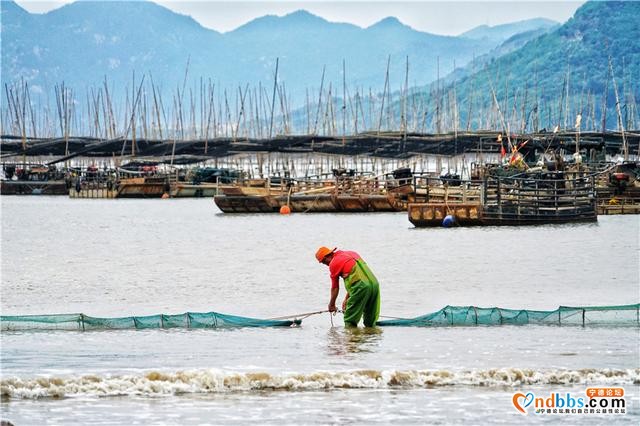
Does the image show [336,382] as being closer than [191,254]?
Yes

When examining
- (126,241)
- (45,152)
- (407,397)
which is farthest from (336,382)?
(45,152)

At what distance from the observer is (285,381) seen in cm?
1623

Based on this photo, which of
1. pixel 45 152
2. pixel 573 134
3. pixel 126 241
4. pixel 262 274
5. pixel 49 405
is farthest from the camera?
pixel 45 152

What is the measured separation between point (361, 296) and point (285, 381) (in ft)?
13.6

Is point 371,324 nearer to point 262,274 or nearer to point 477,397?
point 477,397

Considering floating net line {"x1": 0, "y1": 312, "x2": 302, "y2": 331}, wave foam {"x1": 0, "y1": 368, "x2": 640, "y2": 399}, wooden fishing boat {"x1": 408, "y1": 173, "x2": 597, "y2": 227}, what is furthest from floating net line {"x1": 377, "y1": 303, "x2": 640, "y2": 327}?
wooden fishing boat {"x1": 408, "y1": 173, "x2": 597, "y2": 227}

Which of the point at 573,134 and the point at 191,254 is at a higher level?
Result: the point at 573,134

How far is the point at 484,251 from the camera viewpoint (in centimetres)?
4059

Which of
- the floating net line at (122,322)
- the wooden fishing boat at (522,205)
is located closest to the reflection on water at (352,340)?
the floating net line at (122,322)

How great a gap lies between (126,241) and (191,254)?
8442 millimetres

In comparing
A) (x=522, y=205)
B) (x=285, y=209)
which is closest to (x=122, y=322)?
(x=522, y=205)
